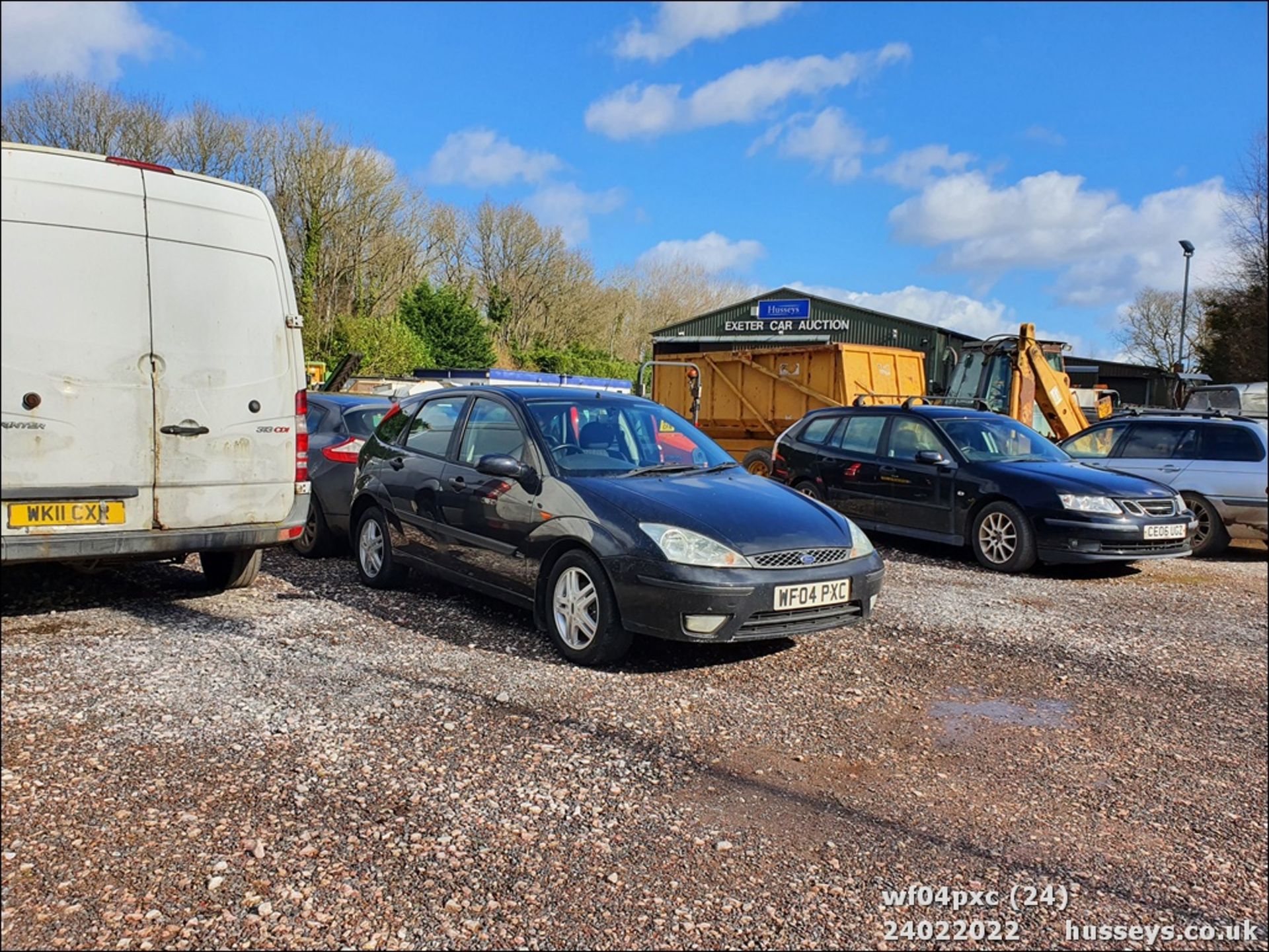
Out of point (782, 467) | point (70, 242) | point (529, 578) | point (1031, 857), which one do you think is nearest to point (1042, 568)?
point (782, 467)

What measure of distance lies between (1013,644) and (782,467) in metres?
4.89

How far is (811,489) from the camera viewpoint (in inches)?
393

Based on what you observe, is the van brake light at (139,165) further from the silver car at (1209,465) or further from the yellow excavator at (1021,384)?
the yellow excavator at (1021,384)

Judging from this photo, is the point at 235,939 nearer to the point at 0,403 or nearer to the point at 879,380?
the point at 0,403

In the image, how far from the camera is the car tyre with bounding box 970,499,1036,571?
7992mm

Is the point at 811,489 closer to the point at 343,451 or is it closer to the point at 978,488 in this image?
the point at 978,488

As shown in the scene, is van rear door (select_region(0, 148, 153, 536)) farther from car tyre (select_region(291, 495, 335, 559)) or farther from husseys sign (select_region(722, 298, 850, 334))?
husseys sign (select_region(722, 298, 850, 334))

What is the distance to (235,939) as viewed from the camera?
7.38 ft

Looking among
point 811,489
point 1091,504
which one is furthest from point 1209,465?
point 811,489

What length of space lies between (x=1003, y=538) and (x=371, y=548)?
5339 mm

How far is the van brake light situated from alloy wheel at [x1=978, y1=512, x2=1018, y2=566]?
272 inches

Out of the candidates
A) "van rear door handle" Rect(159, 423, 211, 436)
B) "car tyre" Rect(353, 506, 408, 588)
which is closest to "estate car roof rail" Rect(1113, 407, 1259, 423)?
"car tyre" Rect(353, 506, 408, 588)

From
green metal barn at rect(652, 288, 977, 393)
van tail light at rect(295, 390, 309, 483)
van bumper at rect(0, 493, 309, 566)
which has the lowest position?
van bumper at rect(0, 493, 309, 566)

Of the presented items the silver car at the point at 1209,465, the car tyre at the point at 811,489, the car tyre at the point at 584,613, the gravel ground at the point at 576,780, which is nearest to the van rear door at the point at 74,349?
the gravel ground at the point at 576,780
